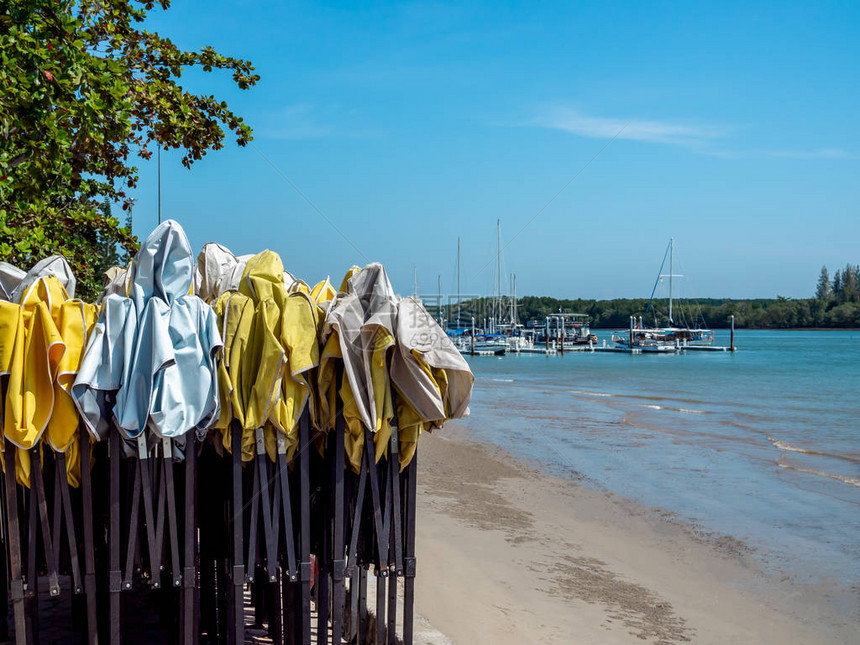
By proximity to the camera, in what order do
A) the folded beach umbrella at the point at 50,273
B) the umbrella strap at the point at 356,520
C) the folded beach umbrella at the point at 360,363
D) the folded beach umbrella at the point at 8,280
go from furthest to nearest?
the folded beach umbrella at the point at 8,280, the folded beach umbrella at the point at 50,273, the umbrella strap at the point at 356,520, the folded beach umbrella at the point at 360,363

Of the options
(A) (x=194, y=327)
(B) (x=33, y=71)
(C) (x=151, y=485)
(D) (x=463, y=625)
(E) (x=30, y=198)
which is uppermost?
(B) (x=33, y=71)

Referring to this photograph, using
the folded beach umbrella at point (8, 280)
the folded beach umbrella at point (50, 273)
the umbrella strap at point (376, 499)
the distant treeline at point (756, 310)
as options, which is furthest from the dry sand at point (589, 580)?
the distant treeline at point (756, 310)

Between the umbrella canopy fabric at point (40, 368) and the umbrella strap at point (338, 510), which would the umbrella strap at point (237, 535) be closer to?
the umbrella strap at point (338, 510)

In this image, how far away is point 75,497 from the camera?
3.74 m

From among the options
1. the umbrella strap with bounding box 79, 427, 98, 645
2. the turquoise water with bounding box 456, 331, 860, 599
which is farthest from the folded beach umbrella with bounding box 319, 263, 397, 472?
the turquoise water with bounding box 456, 331, 860, 599

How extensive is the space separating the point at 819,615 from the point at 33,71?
8716 mm

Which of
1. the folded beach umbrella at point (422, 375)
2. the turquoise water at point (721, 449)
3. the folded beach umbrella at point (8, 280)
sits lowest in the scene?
the turquoise water at point (721, 449)

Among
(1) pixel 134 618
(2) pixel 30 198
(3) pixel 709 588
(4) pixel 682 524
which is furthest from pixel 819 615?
(2) pixel 30 198

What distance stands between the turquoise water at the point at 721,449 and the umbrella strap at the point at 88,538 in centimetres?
826

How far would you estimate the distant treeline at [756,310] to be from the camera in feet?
439

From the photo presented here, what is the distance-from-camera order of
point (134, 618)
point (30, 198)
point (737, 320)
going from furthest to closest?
point (737, 320) → point (30, 198) → point (134, 618)

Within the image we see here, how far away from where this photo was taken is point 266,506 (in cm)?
353

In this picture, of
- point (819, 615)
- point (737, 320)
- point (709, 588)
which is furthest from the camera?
point (737, 320)

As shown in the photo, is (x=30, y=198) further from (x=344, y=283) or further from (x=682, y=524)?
(x=682, y=524)
